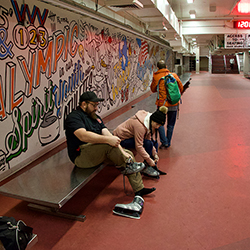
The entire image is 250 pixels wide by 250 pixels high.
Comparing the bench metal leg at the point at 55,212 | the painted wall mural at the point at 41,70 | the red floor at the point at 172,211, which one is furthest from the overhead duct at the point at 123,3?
the bench metal leg at the point at 55,212

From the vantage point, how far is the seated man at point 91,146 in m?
3.08

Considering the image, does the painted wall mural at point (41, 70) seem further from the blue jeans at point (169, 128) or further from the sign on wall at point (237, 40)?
the sign on wall at point (237, 40)

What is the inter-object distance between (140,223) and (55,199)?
3.23 feet

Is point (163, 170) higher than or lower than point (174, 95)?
lower

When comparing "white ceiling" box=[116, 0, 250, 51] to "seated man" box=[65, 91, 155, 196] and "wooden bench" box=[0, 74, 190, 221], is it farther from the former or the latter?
"wooden bench" box=[0, 74, 190, 221]

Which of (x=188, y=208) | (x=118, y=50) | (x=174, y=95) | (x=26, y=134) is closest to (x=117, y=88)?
(x=118, y=50)

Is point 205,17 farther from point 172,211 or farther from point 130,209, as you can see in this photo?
point 130,209

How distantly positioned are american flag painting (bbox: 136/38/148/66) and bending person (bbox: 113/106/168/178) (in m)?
8.41

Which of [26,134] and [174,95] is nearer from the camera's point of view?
[26,134]

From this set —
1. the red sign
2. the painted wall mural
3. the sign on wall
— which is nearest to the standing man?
the painted wall mural

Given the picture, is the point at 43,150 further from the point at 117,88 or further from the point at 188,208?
the point at 117,88

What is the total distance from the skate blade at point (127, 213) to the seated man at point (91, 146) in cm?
29

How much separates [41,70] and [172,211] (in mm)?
3284

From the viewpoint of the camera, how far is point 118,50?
8812 millimetres
